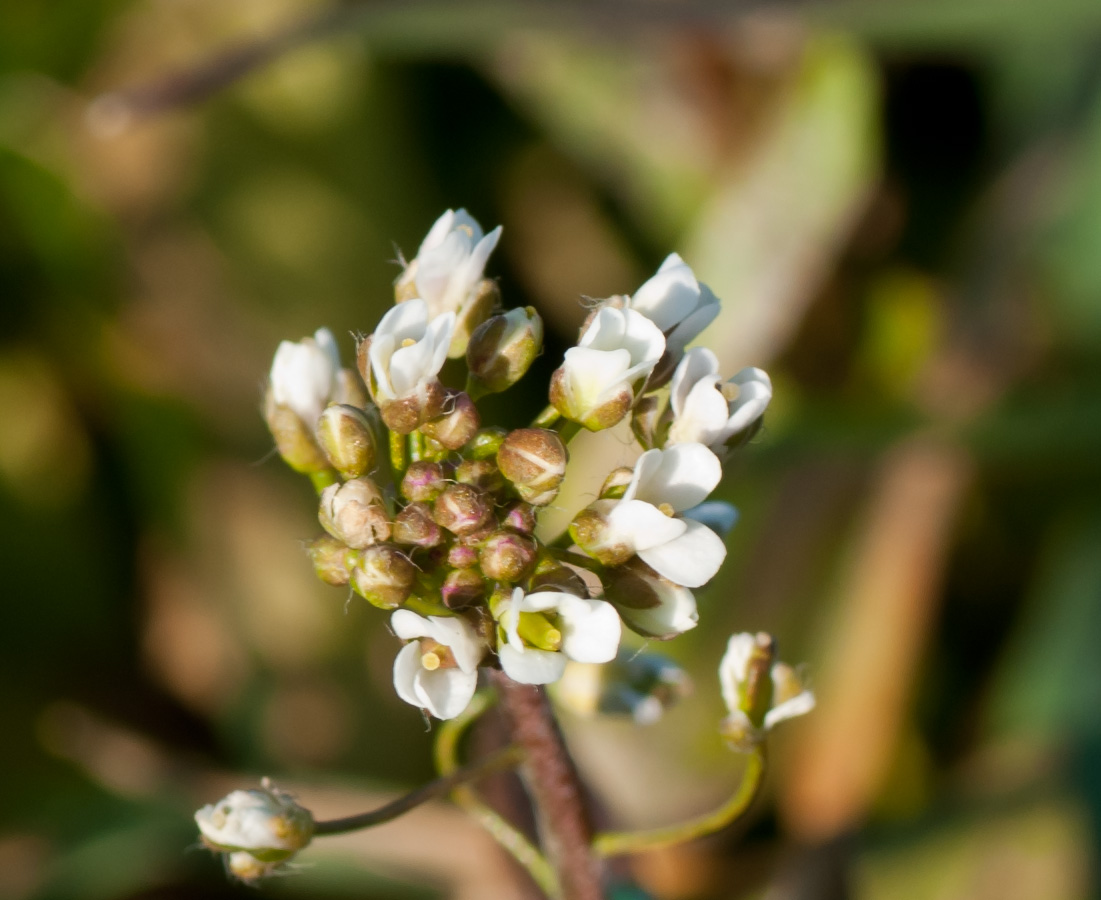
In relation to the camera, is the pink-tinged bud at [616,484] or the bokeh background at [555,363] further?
the bokeh background at [555,363]

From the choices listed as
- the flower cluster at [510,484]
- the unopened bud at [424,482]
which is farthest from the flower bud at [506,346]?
the unopened bud at [424,482]

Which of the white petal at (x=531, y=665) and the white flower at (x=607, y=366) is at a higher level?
the white flower at (x=607, y=366)

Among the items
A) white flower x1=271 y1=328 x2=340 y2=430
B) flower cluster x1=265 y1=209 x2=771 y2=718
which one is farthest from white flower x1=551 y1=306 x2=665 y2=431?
white flower x1=271 y1=328 x2=340 y2=430

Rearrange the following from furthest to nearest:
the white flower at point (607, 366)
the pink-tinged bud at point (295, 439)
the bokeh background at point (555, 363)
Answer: the bokeh background at point (555, 363), the pink-tinged bud at point (295, 439), the white flower at point (607, 366)

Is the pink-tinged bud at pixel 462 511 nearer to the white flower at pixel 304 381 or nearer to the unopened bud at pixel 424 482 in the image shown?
the unopened bud at pixel 424 482

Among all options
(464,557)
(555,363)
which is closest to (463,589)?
(464,557)

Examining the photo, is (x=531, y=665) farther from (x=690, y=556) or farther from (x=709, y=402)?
(x=709, y=402)

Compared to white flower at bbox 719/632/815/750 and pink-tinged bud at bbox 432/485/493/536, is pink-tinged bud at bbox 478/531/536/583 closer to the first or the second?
pink-tinged bud at bbox 432/485/493/536

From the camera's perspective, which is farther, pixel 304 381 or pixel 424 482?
pixel 304 381
